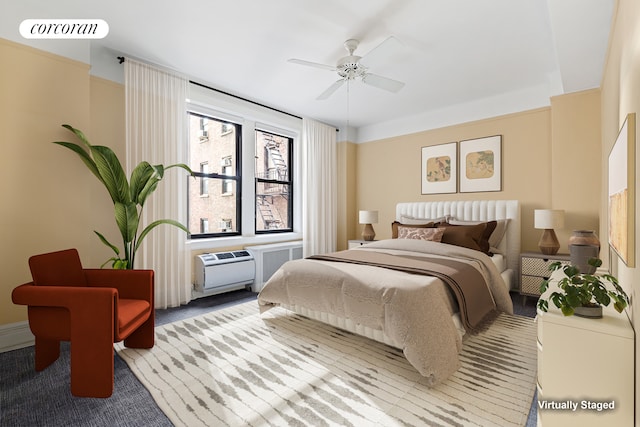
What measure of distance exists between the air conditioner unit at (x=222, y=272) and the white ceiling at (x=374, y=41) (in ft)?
7.43

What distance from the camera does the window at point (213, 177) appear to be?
157 inches

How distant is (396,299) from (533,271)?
2.36 metres

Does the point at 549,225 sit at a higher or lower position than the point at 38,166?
lower

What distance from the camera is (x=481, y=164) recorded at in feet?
14.0

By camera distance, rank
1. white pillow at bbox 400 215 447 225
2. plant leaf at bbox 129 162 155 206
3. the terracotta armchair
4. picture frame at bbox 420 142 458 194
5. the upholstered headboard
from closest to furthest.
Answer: the terracotta armchair, plant leaf at bbox 129 162 155 206, the upholstered headboard, white pillow at bbox 400 215 447 225, picture frame at bbox 420 142 458 194

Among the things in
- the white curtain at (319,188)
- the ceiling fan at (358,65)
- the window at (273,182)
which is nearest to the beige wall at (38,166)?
the ceiling fan at (358,65)

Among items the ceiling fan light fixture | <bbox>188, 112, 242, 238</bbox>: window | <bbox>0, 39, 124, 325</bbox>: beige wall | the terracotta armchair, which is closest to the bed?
the terracotta armchair

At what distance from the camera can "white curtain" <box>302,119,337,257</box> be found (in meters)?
5.02

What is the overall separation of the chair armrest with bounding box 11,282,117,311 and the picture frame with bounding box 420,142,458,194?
4.33 m

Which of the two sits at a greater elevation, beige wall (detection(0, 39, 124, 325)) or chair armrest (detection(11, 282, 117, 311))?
beige wall (detection(0, 39, 124, 325))

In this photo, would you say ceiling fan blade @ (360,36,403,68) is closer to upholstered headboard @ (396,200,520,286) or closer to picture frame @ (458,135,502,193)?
picture frame @ (458,135,502,193)

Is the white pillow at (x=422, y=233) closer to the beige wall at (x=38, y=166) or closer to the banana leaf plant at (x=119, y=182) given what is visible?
the banana leaf plant at (x=119, y=182)

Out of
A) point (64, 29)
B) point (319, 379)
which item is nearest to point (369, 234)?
point (319, 379)

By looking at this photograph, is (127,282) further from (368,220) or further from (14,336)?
(368,220)
